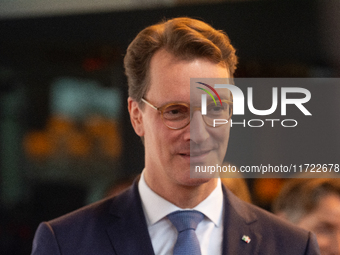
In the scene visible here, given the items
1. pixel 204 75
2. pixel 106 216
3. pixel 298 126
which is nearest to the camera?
pixel 204 75

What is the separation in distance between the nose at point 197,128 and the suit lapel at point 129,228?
0.40 m

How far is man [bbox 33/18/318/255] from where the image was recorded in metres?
1.43

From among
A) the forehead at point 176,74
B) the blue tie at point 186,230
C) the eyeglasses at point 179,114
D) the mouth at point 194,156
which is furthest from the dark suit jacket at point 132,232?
the forehead at point 176,74

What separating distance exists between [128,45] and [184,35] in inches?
14.8

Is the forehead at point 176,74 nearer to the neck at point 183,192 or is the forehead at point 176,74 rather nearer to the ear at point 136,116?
the ear at point 136,116

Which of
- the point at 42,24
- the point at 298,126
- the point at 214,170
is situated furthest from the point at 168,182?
the point at 42,24

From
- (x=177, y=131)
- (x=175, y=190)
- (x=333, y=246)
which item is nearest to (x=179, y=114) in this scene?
(x=177, y=131)

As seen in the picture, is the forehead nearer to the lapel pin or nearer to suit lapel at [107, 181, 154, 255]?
suit lapel at [107, 181, 154, 255]

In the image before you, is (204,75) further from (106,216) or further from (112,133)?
(106,216)

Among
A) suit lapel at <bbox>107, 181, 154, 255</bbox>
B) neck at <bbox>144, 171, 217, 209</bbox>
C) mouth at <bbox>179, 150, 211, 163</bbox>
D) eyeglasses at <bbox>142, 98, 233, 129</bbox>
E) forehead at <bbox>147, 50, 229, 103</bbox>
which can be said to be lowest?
suit lapel at <bbox>107, 181, 154, 255</bbox>

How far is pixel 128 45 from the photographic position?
5.56 ft

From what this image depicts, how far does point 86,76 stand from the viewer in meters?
1.77

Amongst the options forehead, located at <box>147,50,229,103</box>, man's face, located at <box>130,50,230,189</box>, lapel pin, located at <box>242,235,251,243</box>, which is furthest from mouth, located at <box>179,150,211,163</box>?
lapel pin, located at <box>242,235,251,243</box>

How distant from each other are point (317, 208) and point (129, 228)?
90 centimetres
